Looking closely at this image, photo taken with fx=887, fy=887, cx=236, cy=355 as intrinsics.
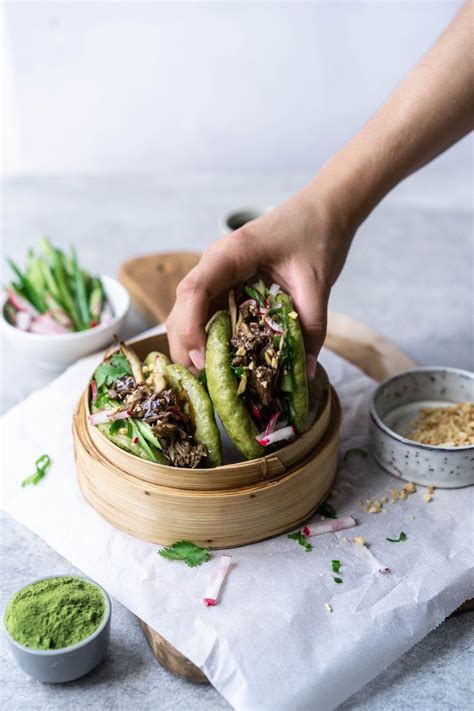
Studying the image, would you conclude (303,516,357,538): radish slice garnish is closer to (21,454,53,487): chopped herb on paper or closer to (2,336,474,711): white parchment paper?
(2,336,474,711): white parchment paper

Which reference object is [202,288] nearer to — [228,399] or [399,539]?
[228,399]

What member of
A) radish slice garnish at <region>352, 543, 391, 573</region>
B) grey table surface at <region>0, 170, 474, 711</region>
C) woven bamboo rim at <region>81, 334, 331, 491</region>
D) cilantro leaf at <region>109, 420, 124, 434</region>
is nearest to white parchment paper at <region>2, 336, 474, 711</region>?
radish slice garnish at <region>352, 543, 391, 573</region>

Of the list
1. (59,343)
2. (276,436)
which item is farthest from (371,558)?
(59,343)

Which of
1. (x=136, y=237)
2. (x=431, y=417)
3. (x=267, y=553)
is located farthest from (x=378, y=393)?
(x=136, y=237)

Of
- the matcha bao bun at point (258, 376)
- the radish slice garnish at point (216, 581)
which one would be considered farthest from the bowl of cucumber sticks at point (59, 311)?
the radish slice garnish at point (216, 581)

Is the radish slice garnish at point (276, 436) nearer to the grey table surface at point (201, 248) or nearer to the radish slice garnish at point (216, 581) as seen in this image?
the radish slice garnish at point (216, 581)

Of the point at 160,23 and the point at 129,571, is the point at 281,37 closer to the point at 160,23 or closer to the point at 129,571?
the point at 160,23

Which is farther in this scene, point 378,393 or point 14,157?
point 14,157
